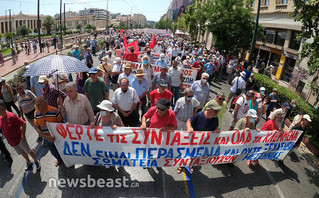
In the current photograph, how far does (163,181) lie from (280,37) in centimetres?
1914

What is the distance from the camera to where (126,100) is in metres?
5.05

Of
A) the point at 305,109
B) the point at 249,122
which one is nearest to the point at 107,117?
the point at 249,122

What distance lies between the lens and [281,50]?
17875mm

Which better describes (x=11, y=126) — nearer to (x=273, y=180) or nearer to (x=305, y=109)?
(x=273, y=180)

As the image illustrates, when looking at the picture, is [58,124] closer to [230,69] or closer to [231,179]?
[231,179]

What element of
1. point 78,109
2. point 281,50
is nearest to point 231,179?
point 78,109

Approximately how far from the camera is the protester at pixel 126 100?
4.97 metres

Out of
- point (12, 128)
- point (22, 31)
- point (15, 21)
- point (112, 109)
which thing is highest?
point (15, 21)

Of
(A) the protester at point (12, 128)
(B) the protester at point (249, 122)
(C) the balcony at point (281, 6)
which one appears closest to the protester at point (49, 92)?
(A) the protester at point (12, 128)

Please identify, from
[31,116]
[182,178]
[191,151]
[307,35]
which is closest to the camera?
[191,151]

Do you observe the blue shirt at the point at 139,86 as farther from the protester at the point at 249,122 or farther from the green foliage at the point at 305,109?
the green foliage at the point at 305,109

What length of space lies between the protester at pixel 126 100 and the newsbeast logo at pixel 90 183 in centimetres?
156

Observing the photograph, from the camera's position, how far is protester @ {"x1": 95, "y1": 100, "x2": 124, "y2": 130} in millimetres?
3844

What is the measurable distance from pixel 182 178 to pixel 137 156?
1242 millimetres
